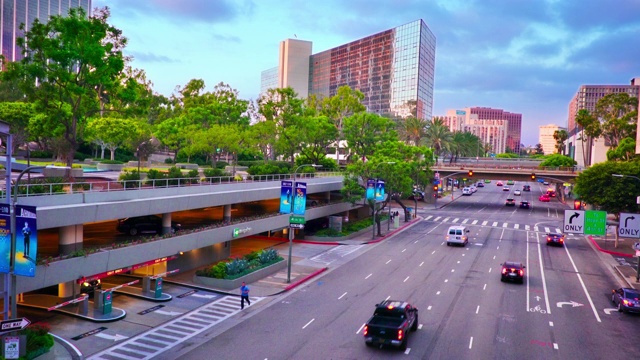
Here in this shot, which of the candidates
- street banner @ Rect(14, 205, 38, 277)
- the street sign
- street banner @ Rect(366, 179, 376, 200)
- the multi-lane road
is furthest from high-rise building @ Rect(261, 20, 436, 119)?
the street sign

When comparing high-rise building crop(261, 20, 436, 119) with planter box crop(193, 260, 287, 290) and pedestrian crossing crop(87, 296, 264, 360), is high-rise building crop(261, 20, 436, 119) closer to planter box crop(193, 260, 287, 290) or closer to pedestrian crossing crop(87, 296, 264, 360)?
planter box crop(193, 260, 287, 290)

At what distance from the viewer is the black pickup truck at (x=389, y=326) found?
21291 millimetres

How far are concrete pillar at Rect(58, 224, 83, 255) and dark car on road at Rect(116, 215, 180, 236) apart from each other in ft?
19.5

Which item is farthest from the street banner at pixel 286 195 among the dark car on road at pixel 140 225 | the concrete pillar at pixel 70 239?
the concrete pillar at pixel 70 239

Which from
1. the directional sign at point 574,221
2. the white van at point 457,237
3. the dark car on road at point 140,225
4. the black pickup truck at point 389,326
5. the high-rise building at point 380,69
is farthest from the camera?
the high-rise building at point 380,69

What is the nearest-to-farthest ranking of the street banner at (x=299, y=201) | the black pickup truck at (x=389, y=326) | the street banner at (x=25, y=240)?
the street banner at (x=25, y=240) < the black pickup truck at (x=389, y=326) < the street banner at (x=299, y=201)

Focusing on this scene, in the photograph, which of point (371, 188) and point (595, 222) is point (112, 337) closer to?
point (371, 188)

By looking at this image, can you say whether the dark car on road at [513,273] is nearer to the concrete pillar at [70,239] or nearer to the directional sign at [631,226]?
the directional sign at [631,226]

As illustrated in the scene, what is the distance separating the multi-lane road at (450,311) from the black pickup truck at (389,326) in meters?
0.50

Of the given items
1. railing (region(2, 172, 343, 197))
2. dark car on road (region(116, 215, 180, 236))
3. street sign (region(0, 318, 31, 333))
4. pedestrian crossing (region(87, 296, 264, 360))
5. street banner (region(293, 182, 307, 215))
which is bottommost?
pedestrian crossing (region(87, 296, 264, 360))

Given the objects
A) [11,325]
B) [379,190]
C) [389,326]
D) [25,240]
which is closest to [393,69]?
[379,190]

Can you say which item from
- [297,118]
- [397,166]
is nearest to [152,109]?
[297,118]

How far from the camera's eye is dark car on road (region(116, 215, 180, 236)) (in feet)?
114

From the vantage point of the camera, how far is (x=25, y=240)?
1883cm
